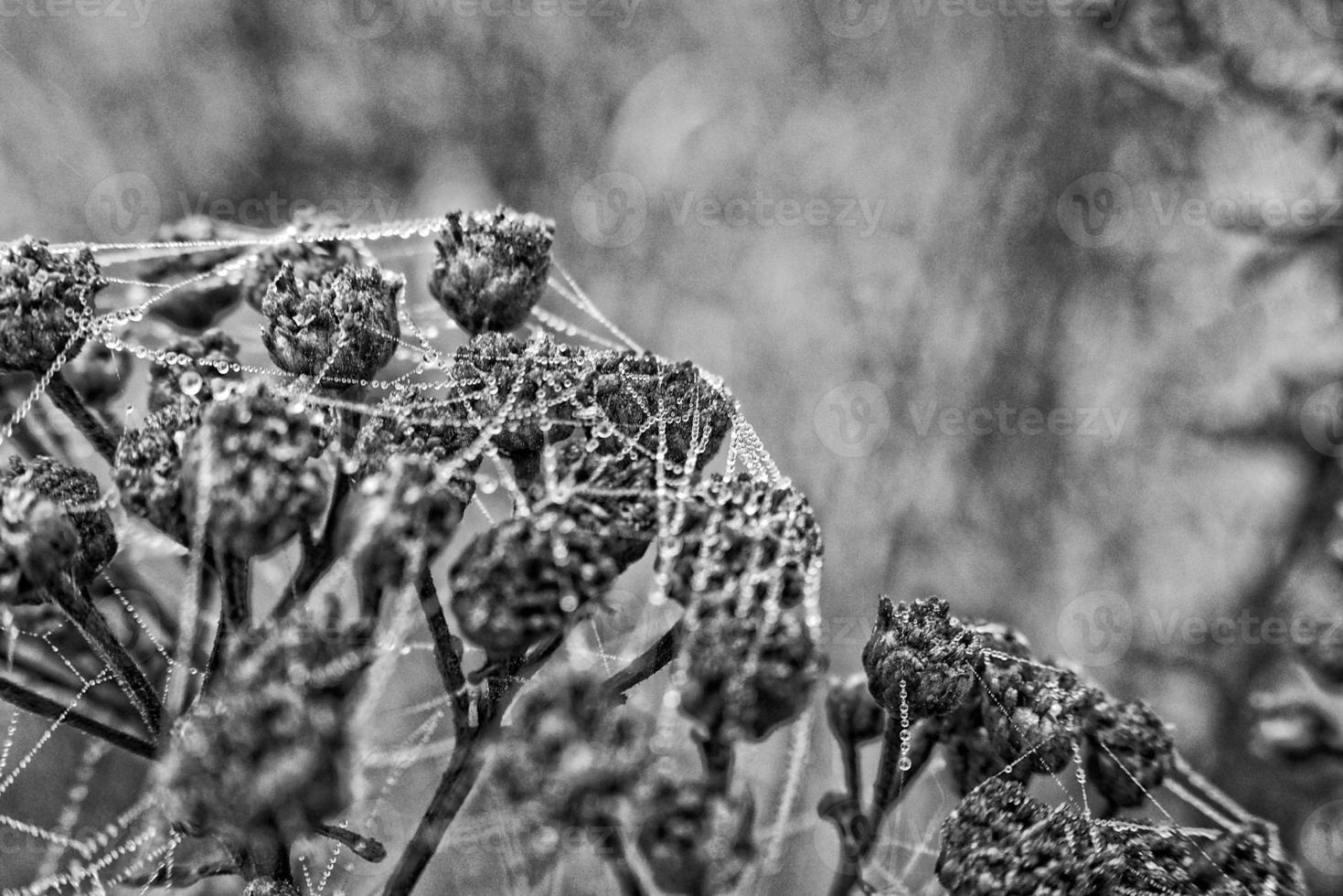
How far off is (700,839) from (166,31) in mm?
1002

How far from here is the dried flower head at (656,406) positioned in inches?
15.0

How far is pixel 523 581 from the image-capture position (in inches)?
11.9

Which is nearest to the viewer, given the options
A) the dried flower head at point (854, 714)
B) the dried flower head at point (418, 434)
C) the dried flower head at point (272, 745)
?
the dried flower head at point (272, 745)

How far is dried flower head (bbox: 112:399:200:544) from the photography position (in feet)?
1.11

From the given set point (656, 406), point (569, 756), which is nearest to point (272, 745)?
point (569, 756)

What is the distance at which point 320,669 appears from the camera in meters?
0.27

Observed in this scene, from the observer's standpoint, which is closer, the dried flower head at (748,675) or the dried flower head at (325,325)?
the dried flower head at (748,675)

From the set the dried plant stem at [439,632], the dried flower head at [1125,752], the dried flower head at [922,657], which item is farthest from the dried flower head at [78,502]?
the dried flower head at [1125,752]

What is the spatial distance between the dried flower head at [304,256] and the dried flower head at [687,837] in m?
0.25

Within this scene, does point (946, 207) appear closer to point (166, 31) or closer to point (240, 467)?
point (166, 31)

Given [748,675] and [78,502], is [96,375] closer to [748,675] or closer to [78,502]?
[78,502]

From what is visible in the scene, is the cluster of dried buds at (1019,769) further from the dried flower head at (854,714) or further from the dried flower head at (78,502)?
the dried flower head at (78,502)

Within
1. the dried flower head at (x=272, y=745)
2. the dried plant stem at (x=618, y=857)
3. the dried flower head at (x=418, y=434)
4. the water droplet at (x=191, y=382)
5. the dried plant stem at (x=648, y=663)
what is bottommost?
the dried flower head at (x=272, y=745)

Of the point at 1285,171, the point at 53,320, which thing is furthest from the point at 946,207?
the point at 53,320
